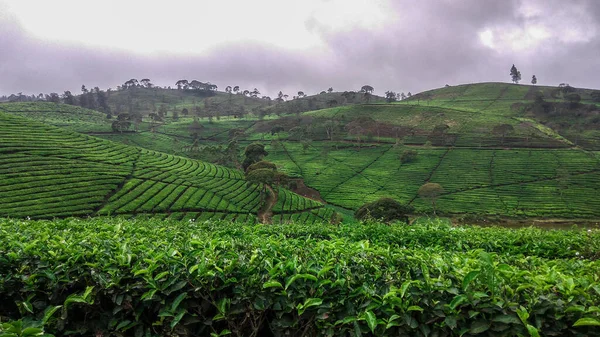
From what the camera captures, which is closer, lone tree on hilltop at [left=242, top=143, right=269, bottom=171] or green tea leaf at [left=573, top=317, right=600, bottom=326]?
green tea leaf at [left=573, top=317, right=600, bottom=326]

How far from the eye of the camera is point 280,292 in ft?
10.6

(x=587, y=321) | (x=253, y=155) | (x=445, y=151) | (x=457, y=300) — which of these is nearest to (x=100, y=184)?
(x=253, y=155)

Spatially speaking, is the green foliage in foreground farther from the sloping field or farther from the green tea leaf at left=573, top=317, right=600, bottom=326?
the sloping field

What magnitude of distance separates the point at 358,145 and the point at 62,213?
224ft

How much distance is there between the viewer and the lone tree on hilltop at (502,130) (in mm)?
76656

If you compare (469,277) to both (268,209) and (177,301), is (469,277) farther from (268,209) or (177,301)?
(268,209)

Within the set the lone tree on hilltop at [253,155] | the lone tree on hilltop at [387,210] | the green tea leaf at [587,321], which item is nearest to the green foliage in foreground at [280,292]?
the green tea leaf at [587,321]

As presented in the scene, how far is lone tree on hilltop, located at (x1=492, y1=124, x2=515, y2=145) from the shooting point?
7666 centimetres

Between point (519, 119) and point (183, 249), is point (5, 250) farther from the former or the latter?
point (519, 119)

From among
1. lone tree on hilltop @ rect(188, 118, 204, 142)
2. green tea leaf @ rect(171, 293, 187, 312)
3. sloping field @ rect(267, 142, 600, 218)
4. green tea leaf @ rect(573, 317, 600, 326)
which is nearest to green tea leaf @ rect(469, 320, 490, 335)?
green tea leaf @ rect(573, 317, 600, 326)

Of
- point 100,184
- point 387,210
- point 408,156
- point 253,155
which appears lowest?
point 387,210

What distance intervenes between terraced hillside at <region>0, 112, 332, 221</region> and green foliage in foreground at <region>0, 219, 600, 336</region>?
93.6 feet

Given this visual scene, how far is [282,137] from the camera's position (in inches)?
3880

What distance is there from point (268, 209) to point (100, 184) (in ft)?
69.6
